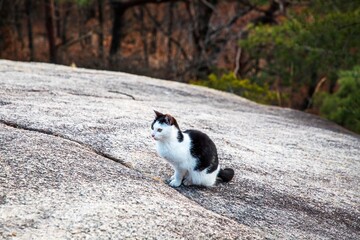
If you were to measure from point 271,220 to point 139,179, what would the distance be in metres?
0.97

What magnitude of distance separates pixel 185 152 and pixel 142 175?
1.31 ft

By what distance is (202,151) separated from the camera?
4160 millimetres

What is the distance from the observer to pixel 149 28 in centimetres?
2888

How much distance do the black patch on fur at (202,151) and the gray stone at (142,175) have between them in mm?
197

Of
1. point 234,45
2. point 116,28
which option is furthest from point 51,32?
point 234,45

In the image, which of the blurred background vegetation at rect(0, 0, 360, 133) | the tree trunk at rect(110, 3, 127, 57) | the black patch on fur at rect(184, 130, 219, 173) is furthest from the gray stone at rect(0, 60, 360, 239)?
the tree trunk at rect(110, 3, 127, 57)

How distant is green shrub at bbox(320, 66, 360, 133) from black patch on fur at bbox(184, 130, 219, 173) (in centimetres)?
577

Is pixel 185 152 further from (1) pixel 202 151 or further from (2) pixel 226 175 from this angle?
(2) pixel 226 175

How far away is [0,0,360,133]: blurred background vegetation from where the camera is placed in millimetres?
11523

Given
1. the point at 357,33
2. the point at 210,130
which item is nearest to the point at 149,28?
the point at 357,33

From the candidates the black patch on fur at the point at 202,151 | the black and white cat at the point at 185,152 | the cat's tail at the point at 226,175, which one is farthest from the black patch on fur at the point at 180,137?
the cat's tail at the point at 226,175

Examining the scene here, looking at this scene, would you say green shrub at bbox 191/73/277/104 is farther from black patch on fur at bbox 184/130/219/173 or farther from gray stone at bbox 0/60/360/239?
black patch on fur at bbox 184/130/219/173

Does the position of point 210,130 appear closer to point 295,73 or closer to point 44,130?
point 44,130

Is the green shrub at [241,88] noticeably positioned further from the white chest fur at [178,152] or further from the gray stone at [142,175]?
the white chest fur at [178,152]
